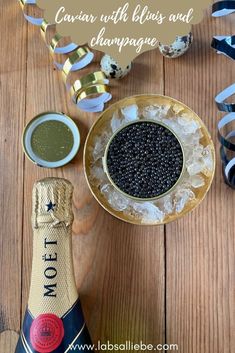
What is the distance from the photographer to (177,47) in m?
0.68

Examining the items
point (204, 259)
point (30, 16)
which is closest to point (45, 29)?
point (30, 16)

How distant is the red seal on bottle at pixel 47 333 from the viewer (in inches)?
23.0

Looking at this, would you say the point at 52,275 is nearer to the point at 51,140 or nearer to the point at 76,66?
the point at 51,140

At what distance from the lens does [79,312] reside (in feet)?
2.05

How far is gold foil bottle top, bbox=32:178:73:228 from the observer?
0.58 metres

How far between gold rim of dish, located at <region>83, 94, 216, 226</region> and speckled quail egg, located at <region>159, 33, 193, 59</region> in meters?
0.07

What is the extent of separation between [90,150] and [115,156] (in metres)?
0.04

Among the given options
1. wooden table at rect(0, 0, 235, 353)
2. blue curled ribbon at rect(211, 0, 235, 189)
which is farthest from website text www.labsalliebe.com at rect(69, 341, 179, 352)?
blue curled ribbon at rect(211, 0, 235, 189)

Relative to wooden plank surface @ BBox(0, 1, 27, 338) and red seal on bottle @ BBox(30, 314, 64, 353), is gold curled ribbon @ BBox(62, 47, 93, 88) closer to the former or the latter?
wooden plank surface @ BBox(0, 1, 27, 338)

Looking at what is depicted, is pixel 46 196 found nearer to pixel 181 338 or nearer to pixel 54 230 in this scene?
pixel 54 230

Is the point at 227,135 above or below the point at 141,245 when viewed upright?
above

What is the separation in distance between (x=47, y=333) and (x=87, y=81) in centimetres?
34

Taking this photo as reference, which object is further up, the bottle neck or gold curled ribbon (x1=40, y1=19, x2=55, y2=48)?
gold curled ribbon (x1=40, y1=19, x2=55, y2=48)

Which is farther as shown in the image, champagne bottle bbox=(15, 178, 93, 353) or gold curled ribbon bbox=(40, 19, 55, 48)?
gold curled ribbon bbox=(40, 19, 55, 48)
